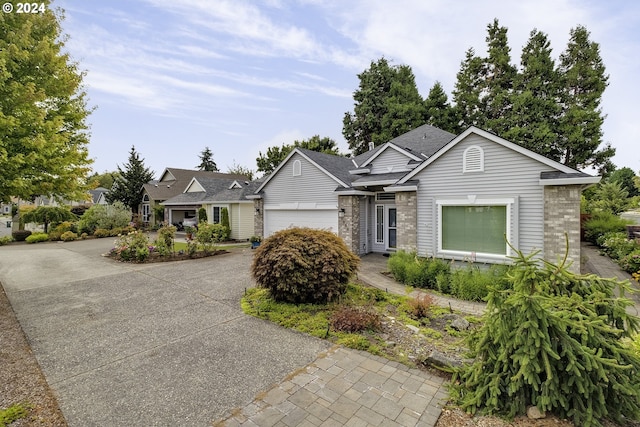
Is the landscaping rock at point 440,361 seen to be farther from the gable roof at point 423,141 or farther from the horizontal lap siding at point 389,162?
the gable roof at point 423,141

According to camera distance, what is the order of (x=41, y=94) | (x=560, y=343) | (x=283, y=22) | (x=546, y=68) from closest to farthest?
(x=560, y=343) < (x=41, y=94) < (x=283, y=22) < (x=546, y=68)

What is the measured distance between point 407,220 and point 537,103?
20.4m

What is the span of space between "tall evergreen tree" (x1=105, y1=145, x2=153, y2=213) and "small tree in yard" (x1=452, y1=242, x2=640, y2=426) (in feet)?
121

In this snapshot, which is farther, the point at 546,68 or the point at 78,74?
the point at 546,68

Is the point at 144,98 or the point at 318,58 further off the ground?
the point at 318,58

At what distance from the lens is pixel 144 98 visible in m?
14.4

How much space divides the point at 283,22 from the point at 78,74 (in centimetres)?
713

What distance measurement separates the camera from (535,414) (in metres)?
3.08

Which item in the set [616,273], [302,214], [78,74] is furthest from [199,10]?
[616,273]

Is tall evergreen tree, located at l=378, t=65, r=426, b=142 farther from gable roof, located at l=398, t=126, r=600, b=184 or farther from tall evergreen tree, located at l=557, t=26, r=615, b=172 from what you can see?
gable roof, located at l=398, t=126, r=600, b=184

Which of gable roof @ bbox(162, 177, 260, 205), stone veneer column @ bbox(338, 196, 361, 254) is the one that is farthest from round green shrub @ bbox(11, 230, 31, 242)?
stone veneer column @ bbox(338, 196, 361, 254)

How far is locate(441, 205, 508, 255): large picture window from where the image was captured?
356 inches

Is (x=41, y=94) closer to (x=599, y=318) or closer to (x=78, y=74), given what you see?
(x=78, y=74)
